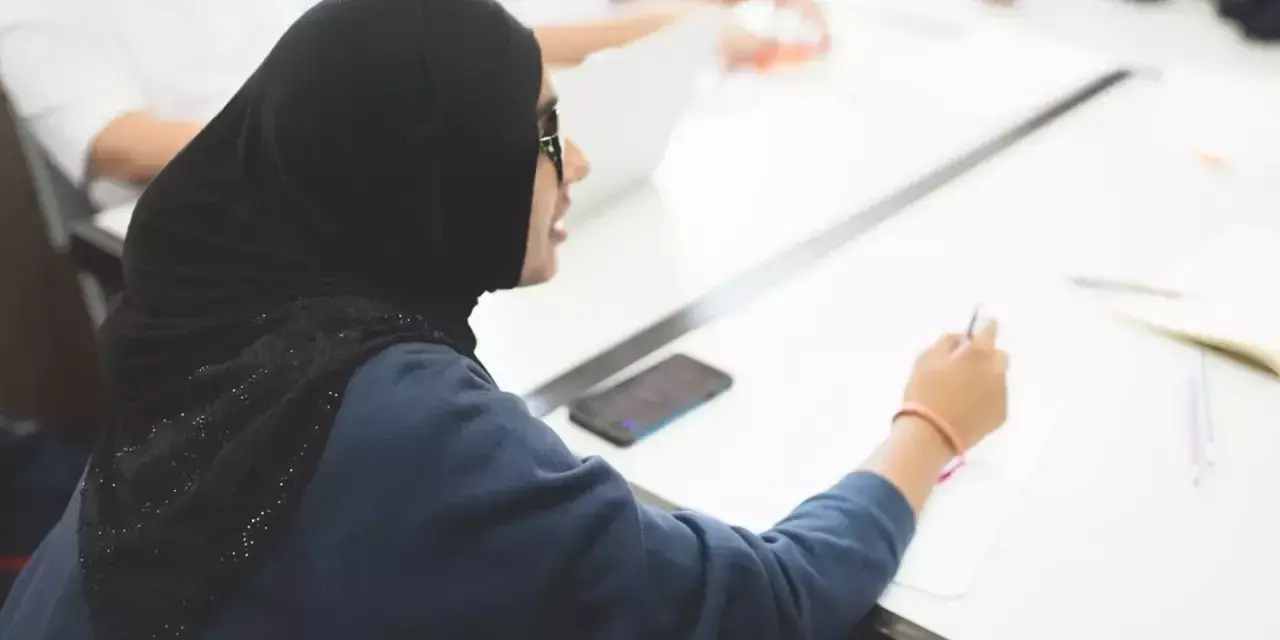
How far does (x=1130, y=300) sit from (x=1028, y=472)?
347 millimetres

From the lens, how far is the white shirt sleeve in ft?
5.06

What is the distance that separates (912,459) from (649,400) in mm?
258

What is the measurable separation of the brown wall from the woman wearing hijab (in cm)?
128

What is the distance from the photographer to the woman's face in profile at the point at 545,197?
847 mm

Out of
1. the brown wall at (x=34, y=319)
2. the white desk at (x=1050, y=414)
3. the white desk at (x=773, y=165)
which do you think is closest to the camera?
the white desk at (x=1050, y=414)

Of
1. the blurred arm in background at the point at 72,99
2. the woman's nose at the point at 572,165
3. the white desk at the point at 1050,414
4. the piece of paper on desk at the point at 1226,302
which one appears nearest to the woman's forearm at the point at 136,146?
the blurred arm in background at the point at 72,99

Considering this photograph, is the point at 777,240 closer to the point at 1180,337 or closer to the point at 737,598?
the point at 1180,337

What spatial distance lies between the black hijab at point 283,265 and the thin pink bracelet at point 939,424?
37 centimetres

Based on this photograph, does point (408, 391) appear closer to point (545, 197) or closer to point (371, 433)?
point (371, 433)

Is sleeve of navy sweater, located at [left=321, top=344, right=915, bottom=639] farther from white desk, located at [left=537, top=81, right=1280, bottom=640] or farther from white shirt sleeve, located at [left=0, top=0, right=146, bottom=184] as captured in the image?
white shirt sleeve, located at [left=0, top=0, right=146, bottom=184]

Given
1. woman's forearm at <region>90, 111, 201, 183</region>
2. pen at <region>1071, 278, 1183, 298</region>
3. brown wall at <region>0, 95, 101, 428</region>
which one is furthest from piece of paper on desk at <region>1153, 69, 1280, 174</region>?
brown wall at <region>0, 95, 101, 428</region>

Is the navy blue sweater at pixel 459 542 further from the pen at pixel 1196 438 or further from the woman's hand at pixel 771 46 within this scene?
the woman's hand at pixel 771 46

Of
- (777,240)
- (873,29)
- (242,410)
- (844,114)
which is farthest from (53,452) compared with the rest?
(873,29)

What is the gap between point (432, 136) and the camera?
73 centimetres
